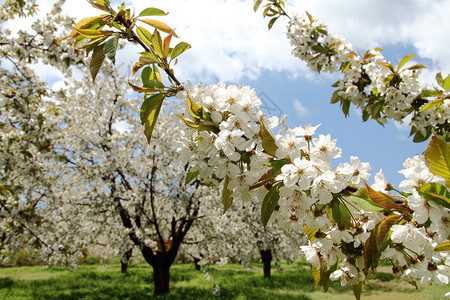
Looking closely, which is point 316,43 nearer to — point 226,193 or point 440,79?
point 440,79

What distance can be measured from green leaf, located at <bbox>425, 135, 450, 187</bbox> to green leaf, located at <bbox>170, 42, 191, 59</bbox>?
70 cm

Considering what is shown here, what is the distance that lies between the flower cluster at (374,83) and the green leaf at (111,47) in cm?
155

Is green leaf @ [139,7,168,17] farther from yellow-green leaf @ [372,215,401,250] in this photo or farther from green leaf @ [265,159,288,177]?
yellow-green leaf @ [372,215,401,250]

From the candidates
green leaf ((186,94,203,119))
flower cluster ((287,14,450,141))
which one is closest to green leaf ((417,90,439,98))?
flower cluster ((287,14,450,141))

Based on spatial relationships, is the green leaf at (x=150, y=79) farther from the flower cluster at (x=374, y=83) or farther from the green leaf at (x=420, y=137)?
the green leaf at (x=420, y=137)

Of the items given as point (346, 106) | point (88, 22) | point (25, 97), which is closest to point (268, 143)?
point (88, 22)

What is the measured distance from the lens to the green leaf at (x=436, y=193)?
25.2 inches

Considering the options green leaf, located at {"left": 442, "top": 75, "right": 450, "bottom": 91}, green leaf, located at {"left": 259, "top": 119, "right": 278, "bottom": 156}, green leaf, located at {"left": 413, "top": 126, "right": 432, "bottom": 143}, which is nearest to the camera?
green leaf, located at {"left": 259, "top": 119, "right": 278, "bottom": 156}

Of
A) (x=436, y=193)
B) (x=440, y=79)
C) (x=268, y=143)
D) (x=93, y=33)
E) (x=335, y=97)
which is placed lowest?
(x=436, y=193)

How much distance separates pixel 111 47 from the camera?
862mm

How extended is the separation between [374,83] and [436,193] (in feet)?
6.51

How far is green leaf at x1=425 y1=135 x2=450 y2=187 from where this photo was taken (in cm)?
66

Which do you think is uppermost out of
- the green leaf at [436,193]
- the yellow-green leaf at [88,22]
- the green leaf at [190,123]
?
the yellow-green leaf at [88,22]

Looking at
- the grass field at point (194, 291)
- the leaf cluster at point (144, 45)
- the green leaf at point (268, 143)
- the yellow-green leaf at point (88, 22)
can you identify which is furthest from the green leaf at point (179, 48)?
the grass field at point (194, 291)
